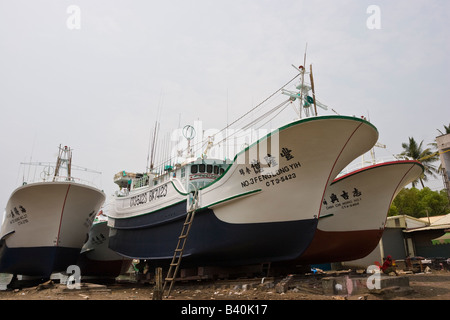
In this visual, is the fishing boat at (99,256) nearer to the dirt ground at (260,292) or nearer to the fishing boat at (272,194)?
the dirt ground at (260,292)

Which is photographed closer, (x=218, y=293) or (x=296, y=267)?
(x=218, y=293)

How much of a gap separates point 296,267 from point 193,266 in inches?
157

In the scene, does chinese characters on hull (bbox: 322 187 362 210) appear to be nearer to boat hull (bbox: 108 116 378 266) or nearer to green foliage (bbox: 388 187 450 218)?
boat hull (bbox: 108 116 378 266)

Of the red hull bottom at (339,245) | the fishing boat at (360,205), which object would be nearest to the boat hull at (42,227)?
the red hull bottom at (339,245)

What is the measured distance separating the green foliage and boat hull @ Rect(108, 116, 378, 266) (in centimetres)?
2337

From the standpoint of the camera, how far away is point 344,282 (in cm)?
825

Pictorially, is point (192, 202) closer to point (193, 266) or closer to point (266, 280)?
point (193, 266)

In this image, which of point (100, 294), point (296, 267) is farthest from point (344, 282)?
point (100, 294)

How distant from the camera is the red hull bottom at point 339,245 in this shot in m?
11.8

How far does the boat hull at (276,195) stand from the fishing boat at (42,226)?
244 inches

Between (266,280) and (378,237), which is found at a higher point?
(378,237)

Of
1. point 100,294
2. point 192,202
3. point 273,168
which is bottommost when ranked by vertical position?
point 100,294

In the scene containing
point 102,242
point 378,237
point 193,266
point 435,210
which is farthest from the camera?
point 435,210

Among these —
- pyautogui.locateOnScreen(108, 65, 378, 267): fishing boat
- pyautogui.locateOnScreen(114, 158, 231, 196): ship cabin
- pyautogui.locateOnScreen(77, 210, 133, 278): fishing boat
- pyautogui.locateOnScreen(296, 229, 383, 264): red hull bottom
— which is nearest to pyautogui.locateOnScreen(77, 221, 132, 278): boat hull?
pyautogui.locateOnScreen(77, 210, 133, 278): fishing boat
